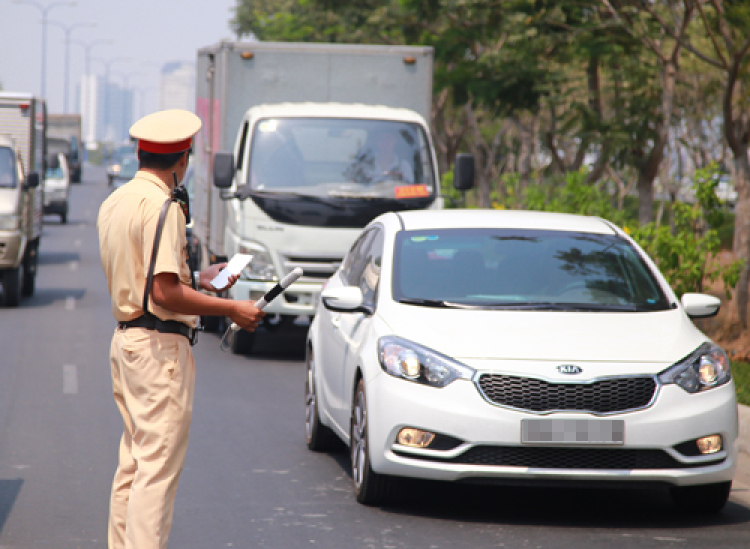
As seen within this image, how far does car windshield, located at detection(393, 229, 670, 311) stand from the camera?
22.5ft

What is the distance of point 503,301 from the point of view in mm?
6816

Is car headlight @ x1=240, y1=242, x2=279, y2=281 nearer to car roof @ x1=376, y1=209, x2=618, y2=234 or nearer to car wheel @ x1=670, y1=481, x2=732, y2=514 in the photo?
car roof @ x1=376, y1=209, x2=618, y2=234

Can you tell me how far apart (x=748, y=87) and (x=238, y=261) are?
41.8 feet

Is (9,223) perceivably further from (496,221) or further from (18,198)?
(496,221)

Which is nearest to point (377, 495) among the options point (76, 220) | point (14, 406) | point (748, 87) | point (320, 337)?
point (320, 337)

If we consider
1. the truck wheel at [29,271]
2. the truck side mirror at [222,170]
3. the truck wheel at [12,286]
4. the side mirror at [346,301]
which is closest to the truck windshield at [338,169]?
the truck side mirror at [222,170]

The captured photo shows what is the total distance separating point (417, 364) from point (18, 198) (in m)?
12.3

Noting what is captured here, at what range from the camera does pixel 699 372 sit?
6246 mm

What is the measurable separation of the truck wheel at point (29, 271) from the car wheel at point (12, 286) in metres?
1.08

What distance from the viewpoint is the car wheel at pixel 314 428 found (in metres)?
7.93

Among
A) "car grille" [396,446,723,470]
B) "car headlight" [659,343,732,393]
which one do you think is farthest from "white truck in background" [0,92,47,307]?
"car headlight" [659,343,732,393]

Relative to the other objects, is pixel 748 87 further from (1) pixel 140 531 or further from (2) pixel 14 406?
(1) pixel 140 531

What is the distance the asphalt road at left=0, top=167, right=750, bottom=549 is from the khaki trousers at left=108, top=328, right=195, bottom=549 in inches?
56.0

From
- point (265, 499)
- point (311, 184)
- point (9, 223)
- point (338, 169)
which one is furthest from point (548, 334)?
point (9, 223)
